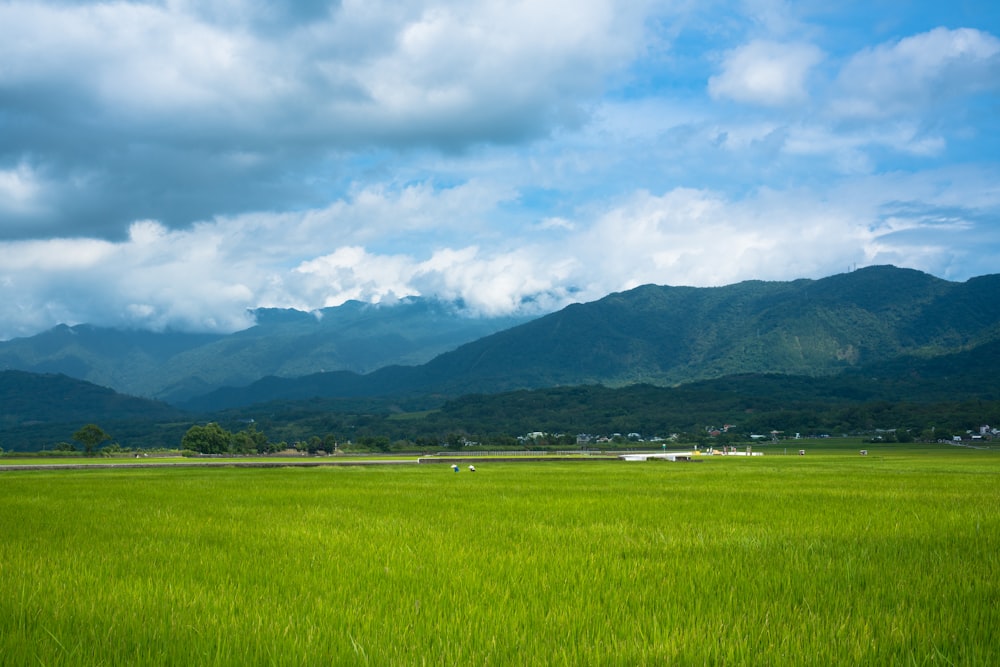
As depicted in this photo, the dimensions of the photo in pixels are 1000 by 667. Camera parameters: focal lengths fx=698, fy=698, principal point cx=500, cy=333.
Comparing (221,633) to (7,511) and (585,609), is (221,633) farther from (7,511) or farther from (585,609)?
(7,511)

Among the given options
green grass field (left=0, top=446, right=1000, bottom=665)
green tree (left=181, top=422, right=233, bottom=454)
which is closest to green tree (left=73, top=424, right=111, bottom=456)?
green tree (left=181, top=422, right=233, bottom=454)

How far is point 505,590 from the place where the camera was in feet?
23.0

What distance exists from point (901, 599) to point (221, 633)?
6.10 m

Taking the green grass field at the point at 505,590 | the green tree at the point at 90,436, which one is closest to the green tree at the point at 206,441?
the green tree at the point at 90,436

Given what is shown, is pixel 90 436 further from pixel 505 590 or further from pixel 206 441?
pixel 505 590

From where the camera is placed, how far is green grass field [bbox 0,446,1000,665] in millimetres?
5125

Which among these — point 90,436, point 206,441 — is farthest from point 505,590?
point 206,441

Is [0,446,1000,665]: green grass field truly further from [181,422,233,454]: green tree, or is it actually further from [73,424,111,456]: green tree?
[181,422,233,454]: green tree

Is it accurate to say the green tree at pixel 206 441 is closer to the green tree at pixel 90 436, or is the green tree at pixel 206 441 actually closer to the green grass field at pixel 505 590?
the green tree at pixel 90 436

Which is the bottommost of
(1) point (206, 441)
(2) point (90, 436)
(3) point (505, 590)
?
(1) point (206, 441)

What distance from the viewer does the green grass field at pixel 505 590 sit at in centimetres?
512

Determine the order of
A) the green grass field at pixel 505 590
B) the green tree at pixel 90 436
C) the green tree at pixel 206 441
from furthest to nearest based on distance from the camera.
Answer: the green tree at pixel 206 441
the green tree at pixel 90 436
the green grass field at pixel 505 590

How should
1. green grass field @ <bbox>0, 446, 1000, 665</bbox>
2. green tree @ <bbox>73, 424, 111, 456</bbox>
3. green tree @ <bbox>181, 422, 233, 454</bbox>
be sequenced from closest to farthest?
green grass field @ <bbox>0, 446, 1000, 665</bbox>
green tree @ <bbox>73, 424, 111, 456</bbox>
green tree @ <bbox>181, 422, 233, 454</bbox>

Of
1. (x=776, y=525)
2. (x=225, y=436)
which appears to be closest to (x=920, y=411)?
(x=225, y=436)
